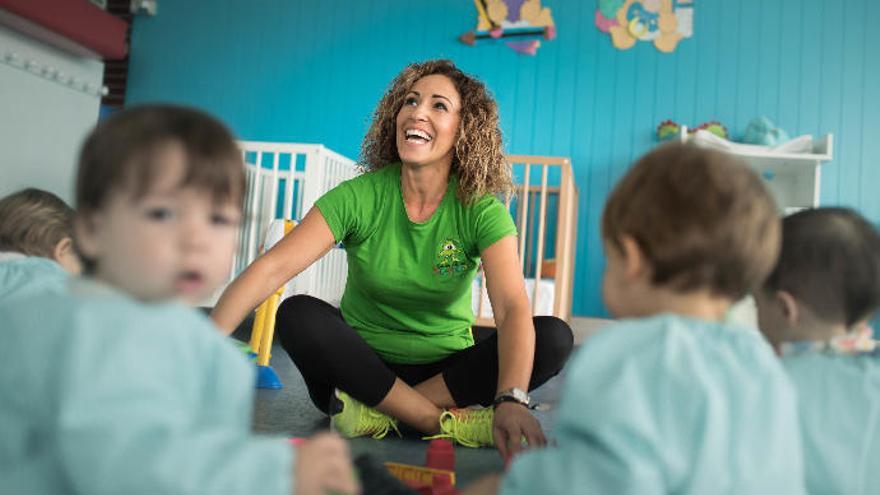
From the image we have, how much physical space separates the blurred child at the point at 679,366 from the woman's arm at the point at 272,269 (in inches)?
26.0

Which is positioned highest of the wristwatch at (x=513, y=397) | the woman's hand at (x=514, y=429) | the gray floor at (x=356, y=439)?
the wristwatch at (x=513, y=397)

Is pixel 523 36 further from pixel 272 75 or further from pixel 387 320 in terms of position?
pixel 387 320

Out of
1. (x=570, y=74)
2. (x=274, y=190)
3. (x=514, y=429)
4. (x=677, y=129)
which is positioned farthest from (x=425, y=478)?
(x=570, y=74)

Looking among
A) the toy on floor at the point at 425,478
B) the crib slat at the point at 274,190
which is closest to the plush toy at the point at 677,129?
the crib slat at the point at 274,190

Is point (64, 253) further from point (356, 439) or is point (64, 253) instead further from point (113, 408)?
point (113, 408)

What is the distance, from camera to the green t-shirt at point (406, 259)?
1376mm

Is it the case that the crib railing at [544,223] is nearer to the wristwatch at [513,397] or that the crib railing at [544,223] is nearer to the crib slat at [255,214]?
the crib slat at [255,214]

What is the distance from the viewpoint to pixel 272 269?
1.25 m

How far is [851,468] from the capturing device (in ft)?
2.23

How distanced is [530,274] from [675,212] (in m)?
2.98

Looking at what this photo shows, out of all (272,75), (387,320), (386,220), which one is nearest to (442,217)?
(386,220)

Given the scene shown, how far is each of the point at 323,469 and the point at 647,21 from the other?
138 inches

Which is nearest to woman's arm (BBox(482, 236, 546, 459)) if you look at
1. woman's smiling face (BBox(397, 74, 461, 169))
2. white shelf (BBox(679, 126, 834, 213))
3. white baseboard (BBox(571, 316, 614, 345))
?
woman's smiling face (BBox(397, 74, 461, 169))

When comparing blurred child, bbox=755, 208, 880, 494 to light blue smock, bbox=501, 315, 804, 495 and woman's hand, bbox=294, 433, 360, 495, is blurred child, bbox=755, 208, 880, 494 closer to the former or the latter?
light blue smock, bbox=501, 315, 804, 495
